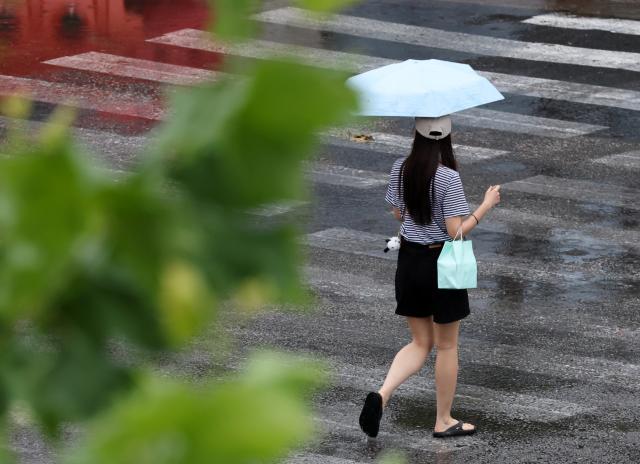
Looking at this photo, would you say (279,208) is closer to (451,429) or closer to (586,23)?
(451,429)

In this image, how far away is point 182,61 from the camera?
15977 millimetres

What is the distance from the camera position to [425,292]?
25.3ft

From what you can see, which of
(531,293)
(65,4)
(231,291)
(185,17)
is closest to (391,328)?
(531,293)

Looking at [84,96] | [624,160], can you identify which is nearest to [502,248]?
[624,160]

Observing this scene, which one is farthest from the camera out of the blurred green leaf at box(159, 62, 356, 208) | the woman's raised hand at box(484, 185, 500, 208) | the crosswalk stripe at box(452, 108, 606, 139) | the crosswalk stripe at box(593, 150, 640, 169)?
the crosswalk stripe at box(452, 108, 606, 139)

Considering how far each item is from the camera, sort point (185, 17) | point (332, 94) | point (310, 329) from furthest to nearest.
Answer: point (185, 17) → point (310, 329) → point (332, 94)

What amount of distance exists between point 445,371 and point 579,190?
5010mm

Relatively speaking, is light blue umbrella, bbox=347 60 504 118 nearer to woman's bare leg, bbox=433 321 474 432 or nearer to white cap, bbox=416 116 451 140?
white cap, bbox=416 116 451 140

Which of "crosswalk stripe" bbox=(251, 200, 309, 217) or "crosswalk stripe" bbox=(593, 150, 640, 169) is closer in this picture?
"crosswalk stripe" bbox=(251, 200, 309, 217)

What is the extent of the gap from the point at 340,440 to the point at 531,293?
8.95 ft

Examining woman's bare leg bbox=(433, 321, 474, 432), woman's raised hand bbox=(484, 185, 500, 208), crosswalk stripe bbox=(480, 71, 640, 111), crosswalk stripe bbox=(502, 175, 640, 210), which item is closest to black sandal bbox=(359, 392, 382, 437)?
woman's bare leg bbox=(433, 321, 474, 432)

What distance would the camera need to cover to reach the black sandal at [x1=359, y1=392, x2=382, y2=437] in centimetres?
764

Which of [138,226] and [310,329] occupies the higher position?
[138,226]

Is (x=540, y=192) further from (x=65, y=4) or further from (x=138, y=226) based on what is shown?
(x=138, y=226)
